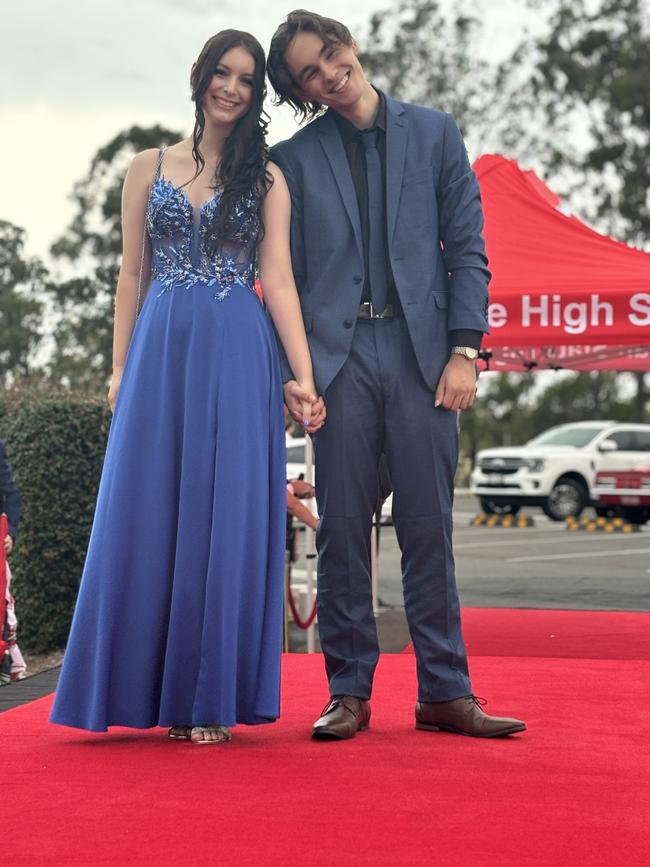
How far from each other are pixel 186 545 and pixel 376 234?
3.40ft

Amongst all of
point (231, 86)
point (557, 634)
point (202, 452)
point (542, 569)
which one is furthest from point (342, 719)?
point (542, 569)

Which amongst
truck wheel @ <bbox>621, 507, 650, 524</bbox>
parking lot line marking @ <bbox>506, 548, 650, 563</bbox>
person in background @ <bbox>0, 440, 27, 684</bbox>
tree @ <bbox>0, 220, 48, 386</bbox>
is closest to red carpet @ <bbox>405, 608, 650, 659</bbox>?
person in background @ <bbox>0, 440, 27, 684</bbox>

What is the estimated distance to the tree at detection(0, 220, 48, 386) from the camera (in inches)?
1300

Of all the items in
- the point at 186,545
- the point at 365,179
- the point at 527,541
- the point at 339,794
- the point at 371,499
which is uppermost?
the point at 365,179

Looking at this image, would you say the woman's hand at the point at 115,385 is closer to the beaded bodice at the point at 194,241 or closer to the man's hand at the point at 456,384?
the beaded bodice at the point at 194,241

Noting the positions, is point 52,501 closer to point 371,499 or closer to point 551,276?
point 551,276

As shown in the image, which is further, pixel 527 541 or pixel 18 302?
pixel 18 302

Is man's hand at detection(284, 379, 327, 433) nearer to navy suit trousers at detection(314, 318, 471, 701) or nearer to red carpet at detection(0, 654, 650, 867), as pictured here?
navy suit trousers at detection(314, 318, 471, 701)

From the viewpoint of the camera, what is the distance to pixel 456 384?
396 cm

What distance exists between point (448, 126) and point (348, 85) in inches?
13.6

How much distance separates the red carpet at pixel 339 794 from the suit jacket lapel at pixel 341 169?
1415mm

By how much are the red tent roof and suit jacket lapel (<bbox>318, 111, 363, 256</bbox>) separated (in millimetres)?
3193

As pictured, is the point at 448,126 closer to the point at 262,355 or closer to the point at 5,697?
the point at 262,355

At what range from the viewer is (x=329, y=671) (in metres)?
4.05
